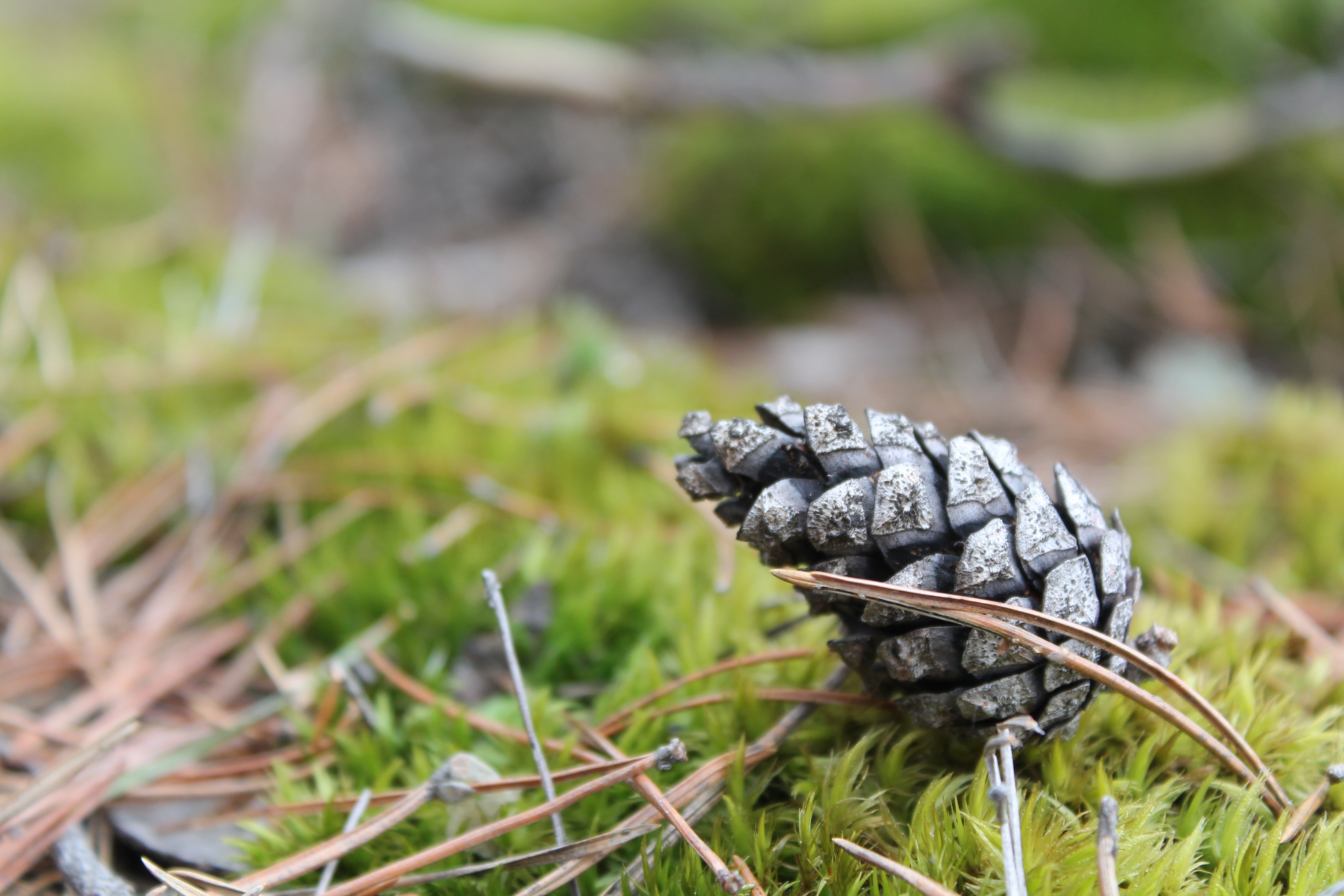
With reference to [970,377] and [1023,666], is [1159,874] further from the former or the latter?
[970,377]

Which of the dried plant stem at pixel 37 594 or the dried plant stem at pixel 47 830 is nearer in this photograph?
the dried plant stem at pixel 47 830

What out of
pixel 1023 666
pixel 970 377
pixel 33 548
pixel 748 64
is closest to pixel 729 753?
pixel 1023 666

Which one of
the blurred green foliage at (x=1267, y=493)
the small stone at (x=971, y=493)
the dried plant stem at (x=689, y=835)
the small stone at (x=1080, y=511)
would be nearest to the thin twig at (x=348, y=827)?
the dried plant stem at (x=689, y=835)

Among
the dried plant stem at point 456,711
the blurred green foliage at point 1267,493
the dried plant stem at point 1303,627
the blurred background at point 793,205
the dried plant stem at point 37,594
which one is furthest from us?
the blurred background at point 793,205

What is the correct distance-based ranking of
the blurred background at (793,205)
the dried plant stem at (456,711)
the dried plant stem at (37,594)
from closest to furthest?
the dried plant stem at (456,711)
the dried plant stem at (37,594)
the blurred background at (793,205)

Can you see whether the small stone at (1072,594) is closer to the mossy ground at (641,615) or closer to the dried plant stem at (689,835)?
the mossy ground at (641,615)

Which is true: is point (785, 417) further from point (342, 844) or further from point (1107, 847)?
point (342, 844)
